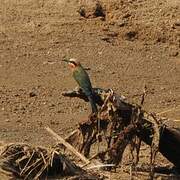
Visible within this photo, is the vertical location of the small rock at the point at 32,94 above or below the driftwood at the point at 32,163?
below

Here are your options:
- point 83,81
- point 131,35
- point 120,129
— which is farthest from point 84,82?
point 131,35

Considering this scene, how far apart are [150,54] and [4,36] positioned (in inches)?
94.8

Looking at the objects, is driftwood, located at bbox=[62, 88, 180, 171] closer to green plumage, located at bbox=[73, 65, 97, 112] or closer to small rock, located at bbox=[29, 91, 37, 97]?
green plumage, located at bbox=[73, 65, 97, 112]

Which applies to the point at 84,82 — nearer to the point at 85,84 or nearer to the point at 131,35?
the point at 85,84

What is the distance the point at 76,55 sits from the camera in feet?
47.0

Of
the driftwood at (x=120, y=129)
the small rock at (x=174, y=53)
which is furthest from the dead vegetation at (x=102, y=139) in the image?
the small rock at (x=174, y=53)

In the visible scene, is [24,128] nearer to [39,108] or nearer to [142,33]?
[39,108]

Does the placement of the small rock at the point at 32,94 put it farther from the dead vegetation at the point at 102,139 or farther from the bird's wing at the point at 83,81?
the dead vegetation at the point at 102,139

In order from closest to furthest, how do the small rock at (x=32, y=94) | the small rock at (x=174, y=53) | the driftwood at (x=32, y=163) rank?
1. the driftwood at (x=32, y=163)
2. the small rock at (x=32, y=94)
3. the small rock at (x=174, y=53)

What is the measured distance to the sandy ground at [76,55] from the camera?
11883 millimetres

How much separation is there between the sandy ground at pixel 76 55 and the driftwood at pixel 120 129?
234cm

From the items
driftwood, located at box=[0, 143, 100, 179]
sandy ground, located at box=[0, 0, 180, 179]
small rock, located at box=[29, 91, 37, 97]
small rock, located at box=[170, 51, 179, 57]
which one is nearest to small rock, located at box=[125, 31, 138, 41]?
sandy ground, located at box=[0, 0, 180, 179]

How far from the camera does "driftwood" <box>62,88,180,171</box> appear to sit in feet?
26.7

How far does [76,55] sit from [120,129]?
242 inches
